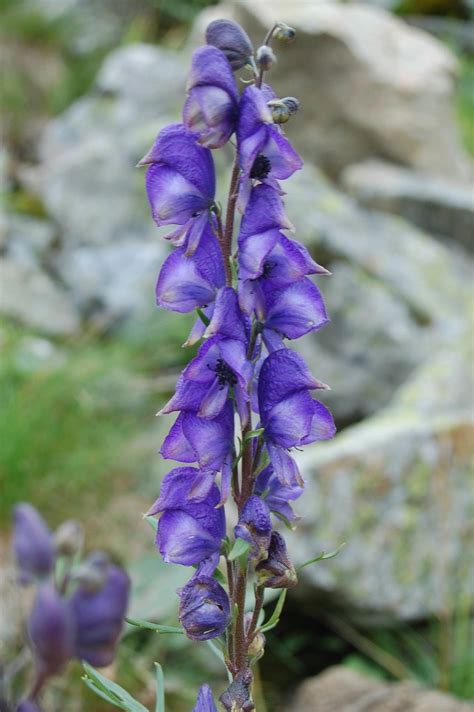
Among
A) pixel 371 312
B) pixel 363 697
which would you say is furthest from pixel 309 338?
pixel 363 697

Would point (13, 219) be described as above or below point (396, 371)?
below

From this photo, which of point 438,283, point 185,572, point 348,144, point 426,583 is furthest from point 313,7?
point 185,572

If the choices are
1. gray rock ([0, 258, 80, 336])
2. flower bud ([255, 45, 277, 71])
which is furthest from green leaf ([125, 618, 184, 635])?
gray rock ([0, 258, 80, 336])

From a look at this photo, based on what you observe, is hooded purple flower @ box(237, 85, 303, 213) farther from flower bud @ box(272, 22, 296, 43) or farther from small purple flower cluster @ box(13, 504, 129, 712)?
small purple flower cluster @ box(13, 504, 129, 712)

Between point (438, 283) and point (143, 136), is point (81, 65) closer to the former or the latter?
point (143, 136)

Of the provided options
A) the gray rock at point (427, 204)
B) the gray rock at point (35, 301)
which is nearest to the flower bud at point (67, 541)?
the gray rock at point (35, 301)

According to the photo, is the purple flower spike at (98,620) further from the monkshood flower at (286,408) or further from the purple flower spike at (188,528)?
the monkshood flower at (286,408)
